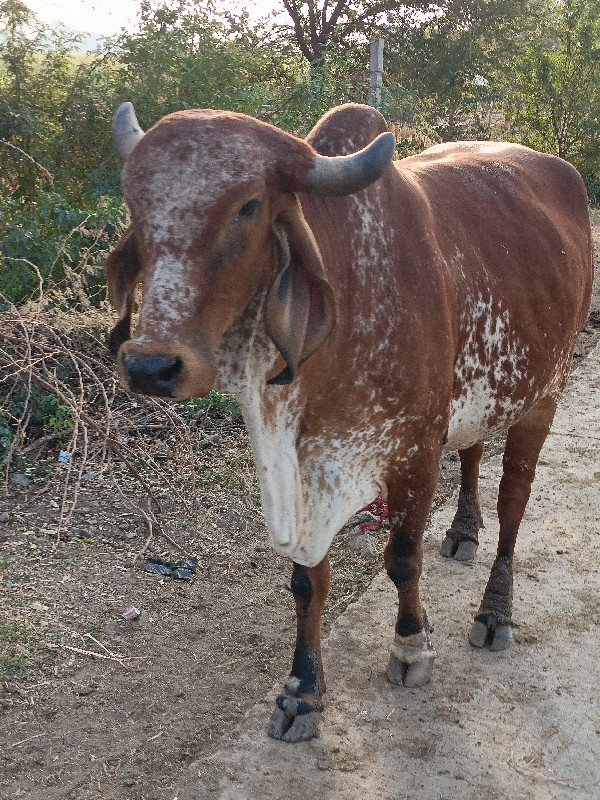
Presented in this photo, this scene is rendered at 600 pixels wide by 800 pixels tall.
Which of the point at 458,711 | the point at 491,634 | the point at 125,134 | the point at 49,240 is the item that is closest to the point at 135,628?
the point at 458,711

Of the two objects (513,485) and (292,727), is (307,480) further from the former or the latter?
(513,485)

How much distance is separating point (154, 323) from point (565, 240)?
2162 mm

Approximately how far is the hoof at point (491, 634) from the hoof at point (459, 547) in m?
0.62

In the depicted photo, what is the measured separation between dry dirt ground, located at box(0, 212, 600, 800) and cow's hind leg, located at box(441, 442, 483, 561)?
0.56 feet

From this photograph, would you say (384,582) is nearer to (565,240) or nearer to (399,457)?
(399,457)

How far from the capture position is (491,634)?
11.0ft

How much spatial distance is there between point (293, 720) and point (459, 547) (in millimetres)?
1393

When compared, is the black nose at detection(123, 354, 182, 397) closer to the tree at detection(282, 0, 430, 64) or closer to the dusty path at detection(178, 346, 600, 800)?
the dusty path at detection(178, 346, 600, 800)

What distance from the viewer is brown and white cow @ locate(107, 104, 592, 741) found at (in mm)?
2051

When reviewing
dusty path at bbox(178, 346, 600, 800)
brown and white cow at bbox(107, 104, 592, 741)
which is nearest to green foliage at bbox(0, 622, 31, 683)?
dusty path at bbox(178, 346, 600, 800)

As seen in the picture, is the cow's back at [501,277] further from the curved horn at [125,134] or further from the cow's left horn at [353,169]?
the curved horn at [125,134]

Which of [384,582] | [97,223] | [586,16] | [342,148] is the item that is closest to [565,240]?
[342,148]

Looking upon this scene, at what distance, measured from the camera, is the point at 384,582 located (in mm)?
3727

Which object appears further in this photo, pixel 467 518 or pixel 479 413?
pixel 467 518
